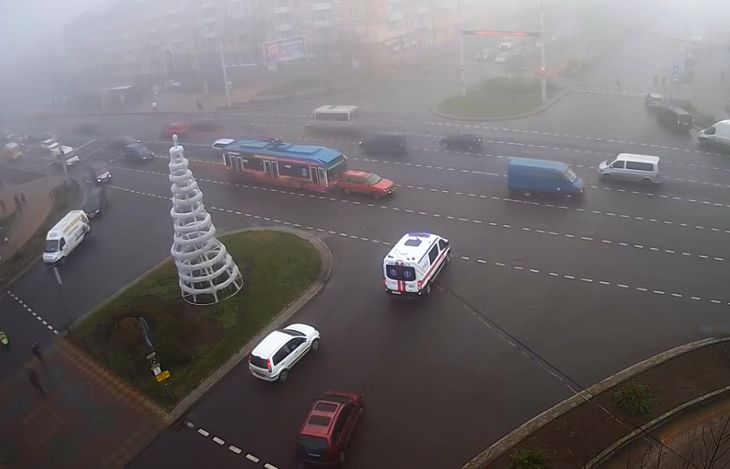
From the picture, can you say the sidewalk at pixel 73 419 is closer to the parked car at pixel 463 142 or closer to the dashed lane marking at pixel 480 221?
the dashed lane marking at pixel 480 221

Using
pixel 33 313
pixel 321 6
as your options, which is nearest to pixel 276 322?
pixel 33 313

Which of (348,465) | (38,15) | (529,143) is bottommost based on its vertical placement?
(348,465)

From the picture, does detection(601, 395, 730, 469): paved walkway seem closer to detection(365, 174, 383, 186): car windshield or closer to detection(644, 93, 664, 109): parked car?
detection(365, 174, 383, 186): car windshield

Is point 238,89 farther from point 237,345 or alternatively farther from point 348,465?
point 348,465

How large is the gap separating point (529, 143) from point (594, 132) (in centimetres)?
514

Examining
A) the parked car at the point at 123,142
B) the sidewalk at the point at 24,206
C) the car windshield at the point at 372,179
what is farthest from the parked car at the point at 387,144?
the sidewalk at the point at 24,206

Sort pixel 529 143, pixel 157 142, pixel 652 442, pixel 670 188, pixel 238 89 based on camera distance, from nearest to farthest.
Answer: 1. pixel 652 442
2. pixel 670 188
3. pixel 529 143
4. pixel 157 142
5. pixel 238 89

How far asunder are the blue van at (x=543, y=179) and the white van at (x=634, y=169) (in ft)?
6.97

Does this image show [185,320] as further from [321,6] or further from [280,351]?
[321,6]

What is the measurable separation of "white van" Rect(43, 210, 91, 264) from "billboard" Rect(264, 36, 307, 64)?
134 feet

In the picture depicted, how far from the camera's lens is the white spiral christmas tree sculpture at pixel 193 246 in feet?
82.2

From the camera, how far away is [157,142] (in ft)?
174

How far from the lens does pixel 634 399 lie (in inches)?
682

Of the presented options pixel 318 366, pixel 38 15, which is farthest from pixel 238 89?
pixel 38 15
